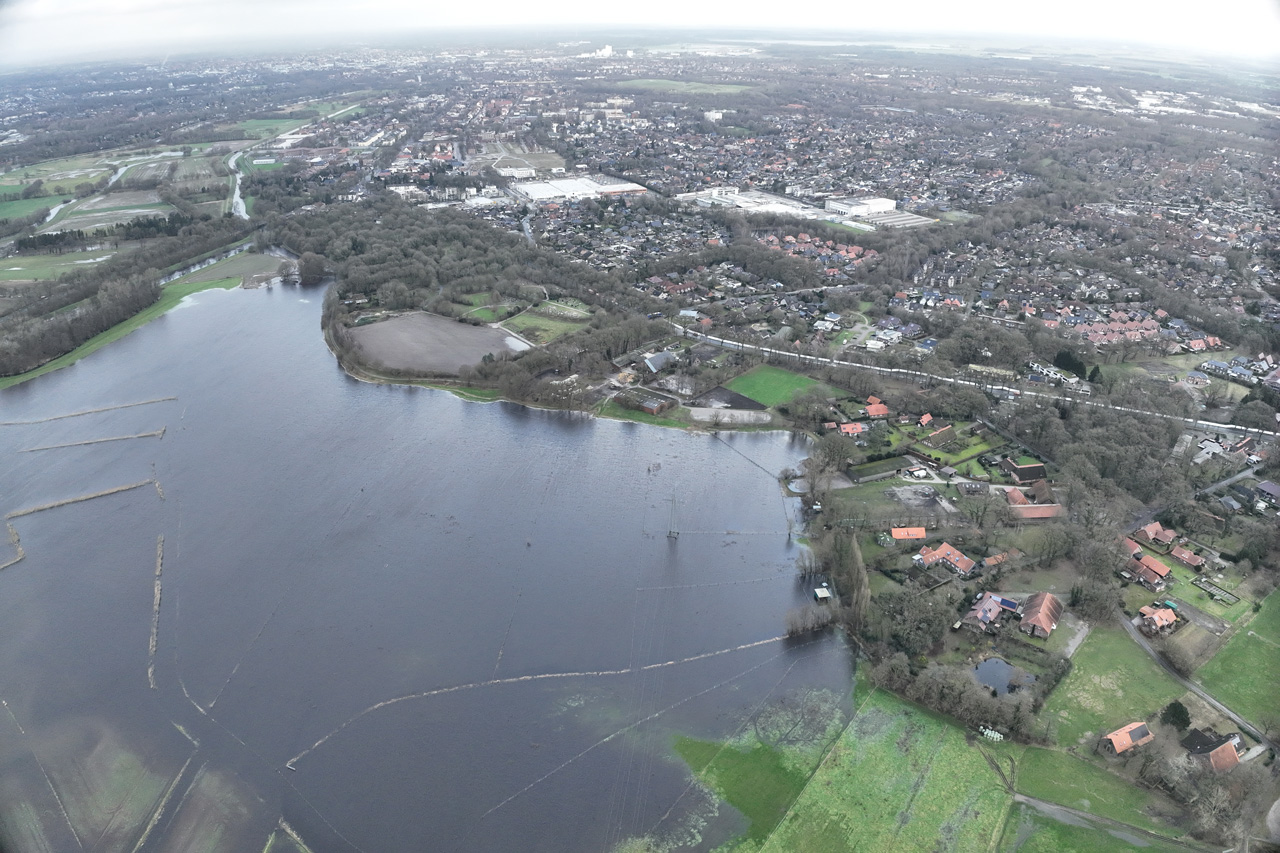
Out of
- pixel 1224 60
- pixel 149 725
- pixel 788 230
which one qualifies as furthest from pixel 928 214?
pixel 1224 60

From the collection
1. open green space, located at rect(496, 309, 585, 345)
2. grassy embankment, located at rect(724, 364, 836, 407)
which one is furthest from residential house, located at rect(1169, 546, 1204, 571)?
open green space, located at rect(496, 309, 585, 345)

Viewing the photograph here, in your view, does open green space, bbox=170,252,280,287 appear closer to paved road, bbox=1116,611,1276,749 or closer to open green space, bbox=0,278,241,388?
open green space, bbox=0,278,241,388

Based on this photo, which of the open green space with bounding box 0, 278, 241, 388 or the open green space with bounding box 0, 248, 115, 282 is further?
the open green space with bounding box 0, 248, 115, 282

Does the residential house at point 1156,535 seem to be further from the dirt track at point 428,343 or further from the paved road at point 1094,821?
the dirt track at point 428,343

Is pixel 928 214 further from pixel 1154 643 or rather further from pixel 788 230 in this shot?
pixel 1154 643

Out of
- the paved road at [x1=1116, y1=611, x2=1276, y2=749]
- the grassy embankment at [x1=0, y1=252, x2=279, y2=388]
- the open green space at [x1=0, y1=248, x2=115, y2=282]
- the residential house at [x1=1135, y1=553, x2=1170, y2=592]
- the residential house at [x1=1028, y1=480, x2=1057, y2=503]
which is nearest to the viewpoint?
the paved road at [x1=1116, y1=611, x2=1276, y2=749]
